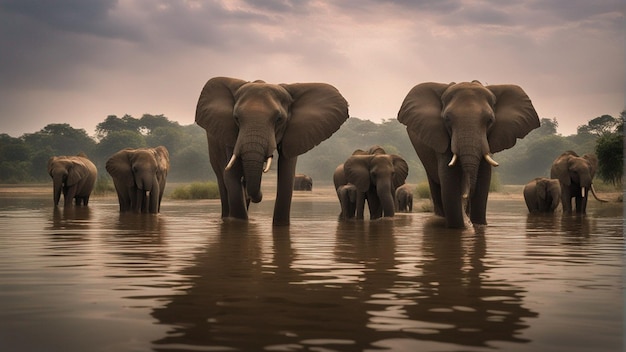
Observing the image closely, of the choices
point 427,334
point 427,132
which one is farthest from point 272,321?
point 427,132

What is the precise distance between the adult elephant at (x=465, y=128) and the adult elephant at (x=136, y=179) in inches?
324

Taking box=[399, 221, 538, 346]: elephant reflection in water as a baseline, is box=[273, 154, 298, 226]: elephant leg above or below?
above

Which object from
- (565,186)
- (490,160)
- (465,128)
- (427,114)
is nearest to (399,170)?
(565,186)

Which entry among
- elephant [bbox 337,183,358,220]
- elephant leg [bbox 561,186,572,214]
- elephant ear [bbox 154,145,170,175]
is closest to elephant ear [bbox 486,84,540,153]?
elephant [bbox 337,183,358,220]

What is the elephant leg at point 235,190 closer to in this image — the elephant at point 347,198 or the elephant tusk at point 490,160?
the elephant tusk at point 490,160

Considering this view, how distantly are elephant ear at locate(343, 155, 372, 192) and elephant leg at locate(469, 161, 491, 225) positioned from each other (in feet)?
17.8

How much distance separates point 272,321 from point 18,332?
1.32 meters

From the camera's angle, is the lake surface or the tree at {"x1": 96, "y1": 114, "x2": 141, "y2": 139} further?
the tree at {"x1": 96, "y1": 114, "x2": 141, "y2": 139}

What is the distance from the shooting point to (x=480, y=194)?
14289 millimetres

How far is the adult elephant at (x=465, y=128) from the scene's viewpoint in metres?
13.5

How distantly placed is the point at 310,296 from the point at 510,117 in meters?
9.79

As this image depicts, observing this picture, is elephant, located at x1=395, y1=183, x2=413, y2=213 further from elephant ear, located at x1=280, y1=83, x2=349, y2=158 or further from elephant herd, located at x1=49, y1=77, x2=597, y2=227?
elephant ear, located at x1=280, y1=83, x2=349, y2=158

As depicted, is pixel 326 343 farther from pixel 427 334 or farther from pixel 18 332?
pixel 18 332

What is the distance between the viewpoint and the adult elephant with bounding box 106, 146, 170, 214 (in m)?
21.5
